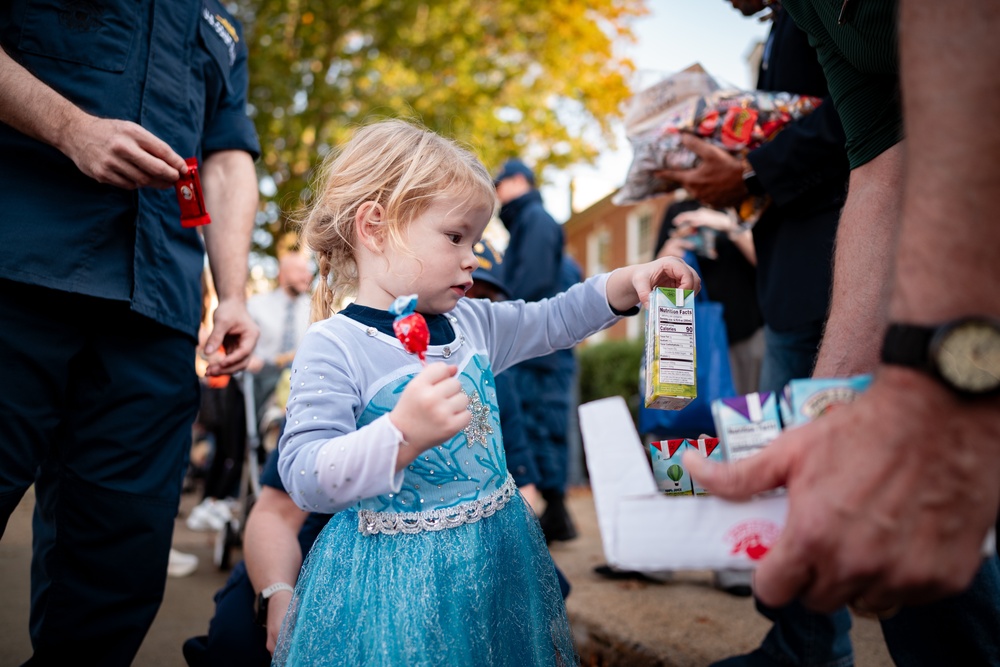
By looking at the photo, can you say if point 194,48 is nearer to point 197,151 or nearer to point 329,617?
point 197,151

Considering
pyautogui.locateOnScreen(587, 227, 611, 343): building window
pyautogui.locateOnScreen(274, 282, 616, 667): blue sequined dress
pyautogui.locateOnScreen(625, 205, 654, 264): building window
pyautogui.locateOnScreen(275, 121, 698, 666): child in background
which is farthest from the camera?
pyautogui.locateOnScreen(587, 227, 611, 343): building window

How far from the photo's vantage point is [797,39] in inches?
98.4

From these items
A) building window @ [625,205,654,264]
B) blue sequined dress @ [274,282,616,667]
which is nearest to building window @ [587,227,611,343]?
building window @ [625,205,654,264]

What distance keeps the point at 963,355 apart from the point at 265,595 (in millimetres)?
1745

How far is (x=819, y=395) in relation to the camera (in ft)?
3.40

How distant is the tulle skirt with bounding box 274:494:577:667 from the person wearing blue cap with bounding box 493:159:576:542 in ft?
10.7

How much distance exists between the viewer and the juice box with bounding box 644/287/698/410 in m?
1.39

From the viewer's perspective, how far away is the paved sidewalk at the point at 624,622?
9.20ft

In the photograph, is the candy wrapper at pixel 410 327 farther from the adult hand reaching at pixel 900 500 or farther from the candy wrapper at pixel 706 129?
the candy wrapper at pixel 706 129

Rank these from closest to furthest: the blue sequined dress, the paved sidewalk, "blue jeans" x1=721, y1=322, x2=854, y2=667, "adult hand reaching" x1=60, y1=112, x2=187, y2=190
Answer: the blue sequined dress < "adult hand reaching" x1=60, y1=112, x2=187, y2=190 < "blue jeans" x1=721, y1=322, x2=854, y2=667 < the paved sidewalk

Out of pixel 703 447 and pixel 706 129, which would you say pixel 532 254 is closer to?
pixel 706 129

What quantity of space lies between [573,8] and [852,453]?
43.5ft

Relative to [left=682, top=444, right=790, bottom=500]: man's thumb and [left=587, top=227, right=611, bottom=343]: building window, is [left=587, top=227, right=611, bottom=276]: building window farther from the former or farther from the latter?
[left=682, top=444, right=790, bottom=500]: man's thumb

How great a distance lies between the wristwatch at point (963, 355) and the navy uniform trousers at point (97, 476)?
1.88m
